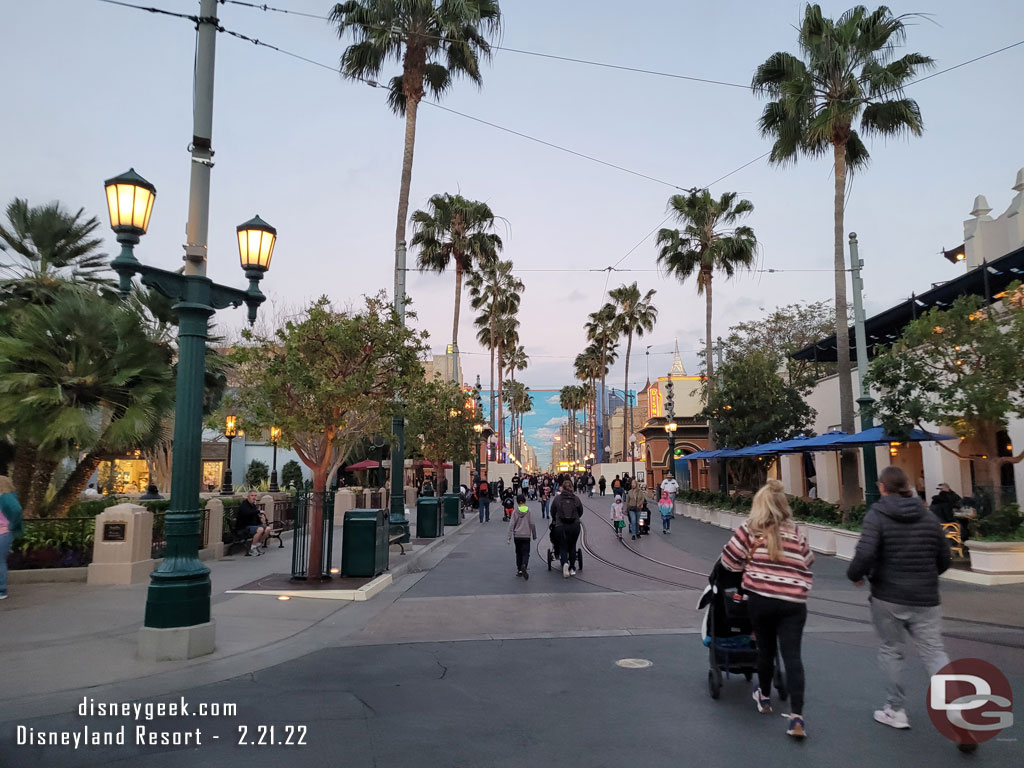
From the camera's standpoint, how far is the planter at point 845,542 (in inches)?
648

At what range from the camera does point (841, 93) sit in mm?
21141

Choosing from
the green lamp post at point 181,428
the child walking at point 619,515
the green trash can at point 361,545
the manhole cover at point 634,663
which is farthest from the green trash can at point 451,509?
the manhole cover at point 634,663

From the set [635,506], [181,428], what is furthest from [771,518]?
[635,506]

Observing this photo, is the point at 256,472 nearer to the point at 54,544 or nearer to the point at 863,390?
the point at 54,544

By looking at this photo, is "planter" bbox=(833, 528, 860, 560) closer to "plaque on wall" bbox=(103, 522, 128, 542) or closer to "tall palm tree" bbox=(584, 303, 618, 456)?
"plaque on wall" bbox=(103, 522, 128, 542)

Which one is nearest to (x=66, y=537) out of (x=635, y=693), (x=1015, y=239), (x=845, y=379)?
(x=635, y=693)

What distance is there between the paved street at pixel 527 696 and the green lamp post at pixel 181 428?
66 cm

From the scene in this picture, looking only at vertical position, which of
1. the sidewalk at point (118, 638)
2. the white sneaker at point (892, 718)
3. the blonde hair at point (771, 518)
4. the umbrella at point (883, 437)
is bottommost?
the sidewalk at point (118, 638)

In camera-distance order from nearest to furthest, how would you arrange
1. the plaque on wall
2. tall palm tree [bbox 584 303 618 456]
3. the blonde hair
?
the blonde hair
the plaque on wall
tall palm tree [bbox 584 303 618 456]

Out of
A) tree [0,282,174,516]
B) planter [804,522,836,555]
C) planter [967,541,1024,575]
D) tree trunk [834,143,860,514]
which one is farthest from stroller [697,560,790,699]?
tree trunk [834,143,860,514]

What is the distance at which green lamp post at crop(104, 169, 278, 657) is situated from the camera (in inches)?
288

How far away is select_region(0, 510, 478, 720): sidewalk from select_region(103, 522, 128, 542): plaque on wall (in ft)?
2.96

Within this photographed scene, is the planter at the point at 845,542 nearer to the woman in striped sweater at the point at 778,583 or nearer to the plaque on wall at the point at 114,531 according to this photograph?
the woman in striped sweater at the point at 778,583

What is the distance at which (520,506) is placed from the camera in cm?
1376
